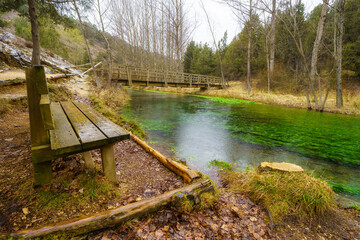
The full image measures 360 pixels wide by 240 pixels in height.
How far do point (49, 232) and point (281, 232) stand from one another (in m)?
2.31

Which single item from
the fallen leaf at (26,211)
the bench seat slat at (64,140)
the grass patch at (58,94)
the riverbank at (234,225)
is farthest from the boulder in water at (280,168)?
the grass patch at (58,94)

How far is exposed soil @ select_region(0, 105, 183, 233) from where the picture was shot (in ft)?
5.07

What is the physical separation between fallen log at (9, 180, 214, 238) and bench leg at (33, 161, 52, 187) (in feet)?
1.58

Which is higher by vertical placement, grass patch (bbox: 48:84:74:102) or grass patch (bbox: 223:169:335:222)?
grass patch (bbox: 48:84:74:102)

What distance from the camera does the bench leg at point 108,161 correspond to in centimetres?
188

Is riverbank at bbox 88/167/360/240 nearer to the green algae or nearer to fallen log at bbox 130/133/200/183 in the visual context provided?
fallen log at bbox 130/133/200/183

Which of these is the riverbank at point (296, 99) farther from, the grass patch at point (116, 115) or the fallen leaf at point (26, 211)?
the fallen leaf at point (26, 211)

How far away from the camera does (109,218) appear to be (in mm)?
1508

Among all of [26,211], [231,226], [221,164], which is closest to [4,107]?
[26,211]

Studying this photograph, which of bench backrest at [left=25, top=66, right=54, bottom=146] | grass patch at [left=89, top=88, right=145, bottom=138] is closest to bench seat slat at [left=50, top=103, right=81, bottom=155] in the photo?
bench backrest at [left=25, top=66, right=54, bottom=146]

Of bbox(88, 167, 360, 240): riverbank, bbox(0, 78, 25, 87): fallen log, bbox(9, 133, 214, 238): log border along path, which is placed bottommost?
bbox(88, 167, 360, 240): riverbank

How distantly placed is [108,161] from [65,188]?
531mm

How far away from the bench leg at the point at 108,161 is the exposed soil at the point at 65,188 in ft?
0.32

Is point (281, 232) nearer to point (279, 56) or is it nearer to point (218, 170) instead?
point (218, 170)
